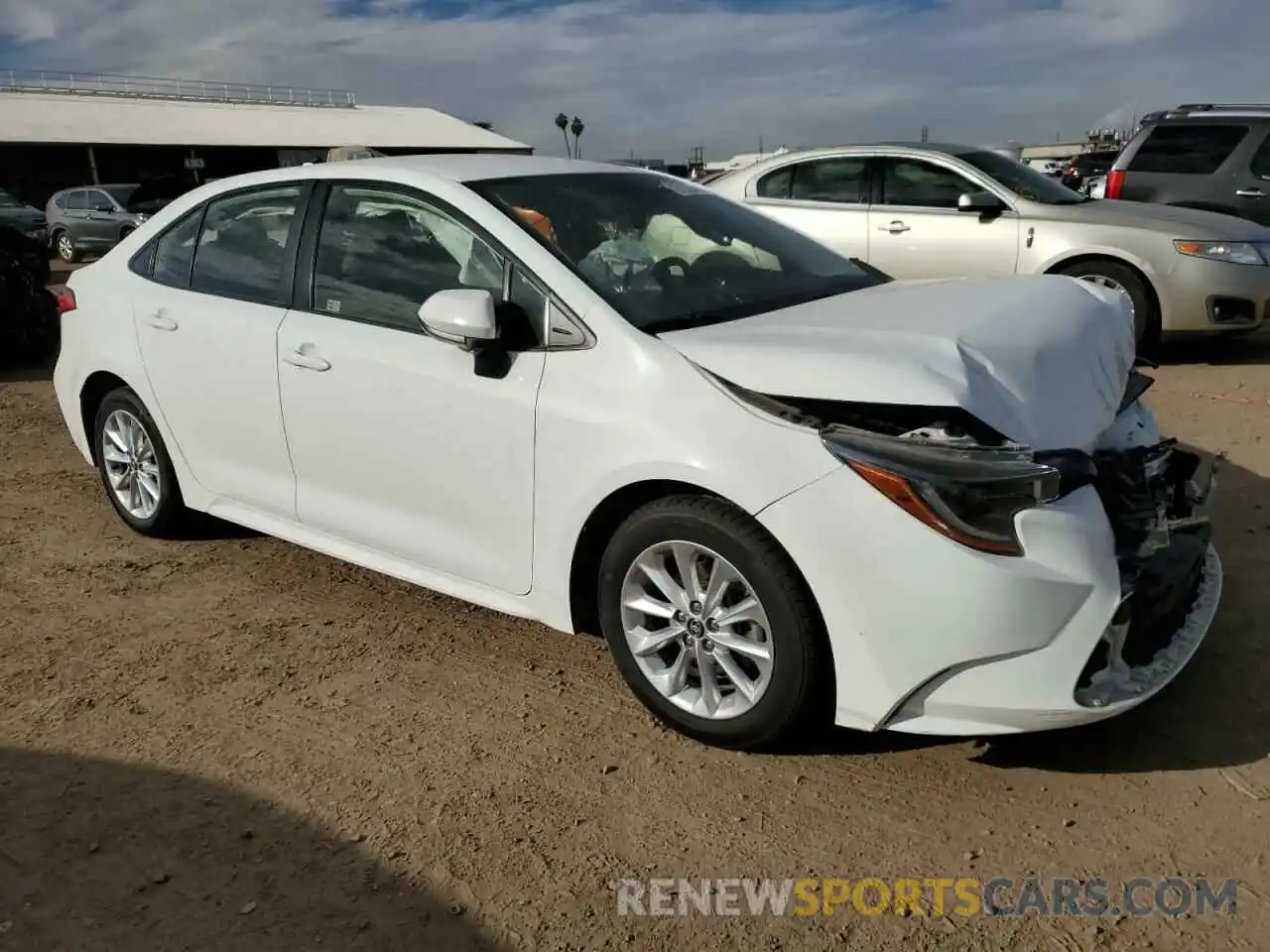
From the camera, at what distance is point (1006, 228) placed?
25.9 ft

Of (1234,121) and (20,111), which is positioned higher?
(1234,121)

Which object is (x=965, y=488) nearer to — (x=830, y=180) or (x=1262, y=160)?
(x=830, y=180)

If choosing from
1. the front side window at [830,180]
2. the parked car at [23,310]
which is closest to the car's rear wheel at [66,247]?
the parked car at [23,310]

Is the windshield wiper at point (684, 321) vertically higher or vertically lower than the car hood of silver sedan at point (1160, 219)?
higher

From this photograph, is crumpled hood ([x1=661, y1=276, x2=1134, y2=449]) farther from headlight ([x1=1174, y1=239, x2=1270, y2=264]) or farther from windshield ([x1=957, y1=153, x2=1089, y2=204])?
windshield ([x1=957, y1=153, x2=1089, y2=204])

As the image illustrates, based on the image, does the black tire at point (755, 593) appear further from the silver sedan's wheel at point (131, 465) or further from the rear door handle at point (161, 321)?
the silver sedan's wheel at point (131, 465)

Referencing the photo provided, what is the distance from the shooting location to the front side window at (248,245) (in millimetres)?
3982

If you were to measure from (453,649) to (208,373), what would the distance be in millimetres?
1484

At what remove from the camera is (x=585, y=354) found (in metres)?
3.10

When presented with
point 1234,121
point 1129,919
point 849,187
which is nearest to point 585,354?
point 1129,919

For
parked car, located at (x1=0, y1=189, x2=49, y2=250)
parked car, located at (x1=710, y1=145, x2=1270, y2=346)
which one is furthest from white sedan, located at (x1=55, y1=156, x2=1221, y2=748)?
parked car, located at (x1=0, y1=189, x2=49, y2=250)

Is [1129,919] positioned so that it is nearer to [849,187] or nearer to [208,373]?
[208,373]

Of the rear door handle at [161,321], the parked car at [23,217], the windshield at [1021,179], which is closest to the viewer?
the rear door handle at [161,321]

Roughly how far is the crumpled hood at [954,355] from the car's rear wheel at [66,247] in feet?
65.1
